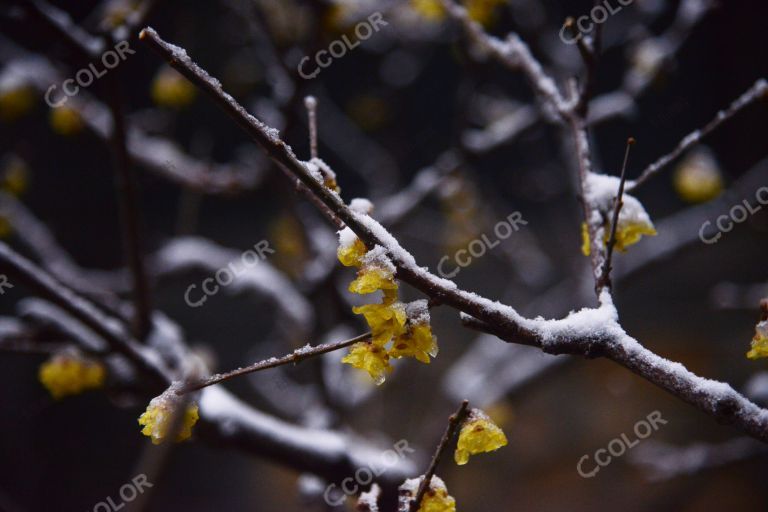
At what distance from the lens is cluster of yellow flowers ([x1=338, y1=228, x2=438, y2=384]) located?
81cm

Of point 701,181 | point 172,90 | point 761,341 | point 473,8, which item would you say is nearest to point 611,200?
point 761,341

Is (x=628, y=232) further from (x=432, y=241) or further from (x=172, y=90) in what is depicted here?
(x=432, y=241)

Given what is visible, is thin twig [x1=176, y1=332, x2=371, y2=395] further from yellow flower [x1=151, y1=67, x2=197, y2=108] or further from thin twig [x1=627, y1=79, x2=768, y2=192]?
yellow flower [x1=151, y1=67, x2=197, y2=108]

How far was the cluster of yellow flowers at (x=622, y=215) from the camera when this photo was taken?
1092mm

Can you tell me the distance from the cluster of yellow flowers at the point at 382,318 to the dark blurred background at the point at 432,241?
198 cm

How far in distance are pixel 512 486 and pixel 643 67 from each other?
2791 mm

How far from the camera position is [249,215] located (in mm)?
4297

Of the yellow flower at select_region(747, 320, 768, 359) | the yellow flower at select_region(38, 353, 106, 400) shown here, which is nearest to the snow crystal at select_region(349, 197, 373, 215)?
the yellow flower at select_region(747, 320, 768, 359)

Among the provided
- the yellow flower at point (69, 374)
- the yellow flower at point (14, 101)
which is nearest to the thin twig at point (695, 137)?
the yellow flower at point (69, 374)

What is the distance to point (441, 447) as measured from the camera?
0.80 m

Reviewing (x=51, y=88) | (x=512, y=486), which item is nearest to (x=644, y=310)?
(x=512, y=486)

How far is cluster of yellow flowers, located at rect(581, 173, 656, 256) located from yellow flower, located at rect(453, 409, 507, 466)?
0.46 meters

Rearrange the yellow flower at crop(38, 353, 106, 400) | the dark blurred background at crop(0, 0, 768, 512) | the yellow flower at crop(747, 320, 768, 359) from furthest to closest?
1. the dark blurred background at crop(0, 0, 768, 512)
2. the yellow flower at crop(38, 353, 106, 400)
3. the yellow flower at crop(747, 320, 768, 359)

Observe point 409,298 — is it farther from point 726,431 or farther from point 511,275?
point 726,431
